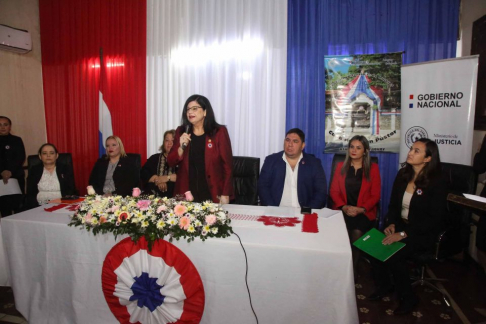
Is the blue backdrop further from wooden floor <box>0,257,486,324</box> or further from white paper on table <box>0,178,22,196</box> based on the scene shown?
white paper on table <box>0,178,22,196</box>

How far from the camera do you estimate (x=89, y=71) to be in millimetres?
4703

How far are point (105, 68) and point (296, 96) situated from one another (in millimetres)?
2832

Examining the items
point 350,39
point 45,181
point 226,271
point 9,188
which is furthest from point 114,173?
point 350,39

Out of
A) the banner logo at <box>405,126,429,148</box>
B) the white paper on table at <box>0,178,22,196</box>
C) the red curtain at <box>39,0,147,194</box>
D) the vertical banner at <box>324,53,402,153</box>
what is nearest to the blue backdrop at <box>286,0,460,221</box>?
the vertical banner at <box>324,53,402,153</box>

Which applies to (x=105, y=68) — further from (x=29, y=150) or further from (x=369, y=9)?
(x=369, y=9)

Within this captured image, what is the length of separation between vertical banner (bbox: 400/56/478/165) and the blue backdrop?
1.14 ft

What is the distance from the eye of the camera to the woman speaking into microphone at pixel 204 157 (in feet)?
7.99

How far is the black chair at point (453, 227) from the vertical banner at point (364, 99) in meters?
1.17

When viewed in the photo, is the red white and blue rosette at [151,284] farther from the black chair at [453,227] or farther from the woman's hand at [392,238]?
the black chair at [453,227]

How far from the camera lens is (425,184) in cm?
240

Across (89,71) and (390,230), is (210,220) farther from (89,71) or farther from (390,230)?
(89,71)

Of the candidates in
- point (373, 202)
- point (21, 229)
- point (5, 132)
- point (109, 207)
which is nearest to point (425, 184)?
point (373, 202)

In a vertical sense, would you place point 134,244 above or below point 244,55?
below

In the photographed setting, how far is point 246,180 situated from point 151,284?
5.18 ft
